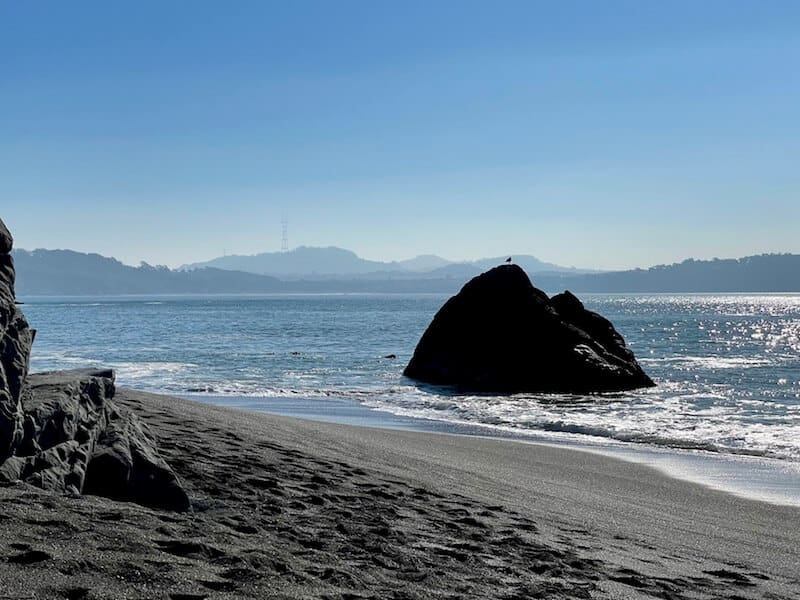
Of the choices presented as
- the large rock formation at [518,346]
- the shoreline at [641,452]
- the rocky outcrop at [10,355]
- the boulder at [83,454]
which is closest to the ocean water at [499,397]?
the shoreline at [641,452]

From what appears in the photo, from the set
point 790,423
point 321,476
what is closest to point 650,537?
point 321,476

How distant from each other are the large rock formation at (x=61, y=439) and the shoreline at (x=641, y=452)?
9.63m

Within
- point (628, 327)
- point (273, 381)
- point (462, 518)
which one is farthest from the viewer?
point (628, 327)

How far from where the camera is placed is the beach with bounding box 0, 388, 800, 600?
17.6 feet

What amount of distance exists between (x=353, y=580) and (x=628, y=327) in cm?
8950

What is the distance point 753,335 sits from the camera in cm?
7800

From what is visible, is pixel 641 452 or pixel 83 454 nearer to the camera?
pixel 83 454

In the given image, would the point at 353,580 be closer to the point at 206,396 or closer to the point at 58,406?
the point at 58,406

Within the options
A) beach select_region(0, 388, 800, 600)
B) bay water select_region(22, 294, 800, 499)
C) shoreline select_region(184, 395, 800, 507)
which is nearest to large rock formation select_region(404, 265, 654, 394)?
bay water select_region(22, 294, 800, 499)

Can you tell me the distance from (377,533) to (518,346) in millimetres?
25715

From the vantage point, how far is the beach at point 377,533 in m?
5.37

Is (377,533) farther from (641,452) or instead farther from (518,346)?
(518,346)

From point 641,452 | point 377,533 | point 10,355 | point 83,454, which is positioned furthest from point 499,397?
point 10,355

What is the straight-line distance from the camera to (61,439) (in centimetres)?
747
